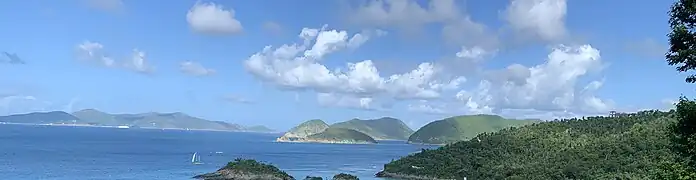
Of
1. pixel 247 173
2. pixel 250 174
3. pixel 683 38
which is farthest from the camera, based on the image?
pixel 247 173

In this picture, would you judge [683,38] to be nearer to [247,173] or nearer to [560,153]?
[560,153]

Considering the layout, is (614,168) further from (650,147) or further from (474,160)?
(474,160)

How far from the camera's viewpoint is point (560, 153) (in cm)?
8750

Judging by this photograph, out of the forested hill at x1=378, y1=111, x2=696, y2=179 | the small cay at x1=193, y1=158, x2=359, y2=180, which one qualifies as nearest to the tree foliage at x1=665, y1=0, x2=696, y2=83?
the forested hill at x1=378, y1=111, x2=696, y2=179

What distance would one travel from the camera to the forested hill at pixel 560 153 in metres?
74.4

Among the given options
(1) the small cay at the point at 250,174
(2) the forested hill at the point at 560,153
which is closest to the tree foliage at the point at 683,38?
(2) the forested hill at the point at 560,153

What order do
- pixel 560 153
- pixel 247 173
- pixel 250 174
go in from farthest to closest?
pixel 247 173 → pixel 250 174 → pixel 560 153

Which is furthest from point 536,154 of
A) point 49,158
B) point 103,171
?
point 49,158

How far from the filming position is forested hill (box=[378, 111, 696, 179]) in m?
74.4

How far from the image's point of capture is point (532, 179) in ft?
259

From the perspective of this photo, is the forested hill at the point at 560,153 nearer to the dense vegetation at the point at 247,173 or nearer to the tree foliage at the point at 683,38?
the dense vegetation at the point at 247,173

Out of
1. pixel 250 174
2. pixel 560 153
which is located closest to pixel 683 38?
pixel 560 153

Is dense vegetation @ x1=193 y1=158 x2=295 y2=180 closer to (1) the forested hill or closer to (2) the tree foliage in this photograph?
(1) the forested hill

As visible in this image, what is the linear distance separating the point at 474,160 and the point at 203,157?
69797 millimetres
